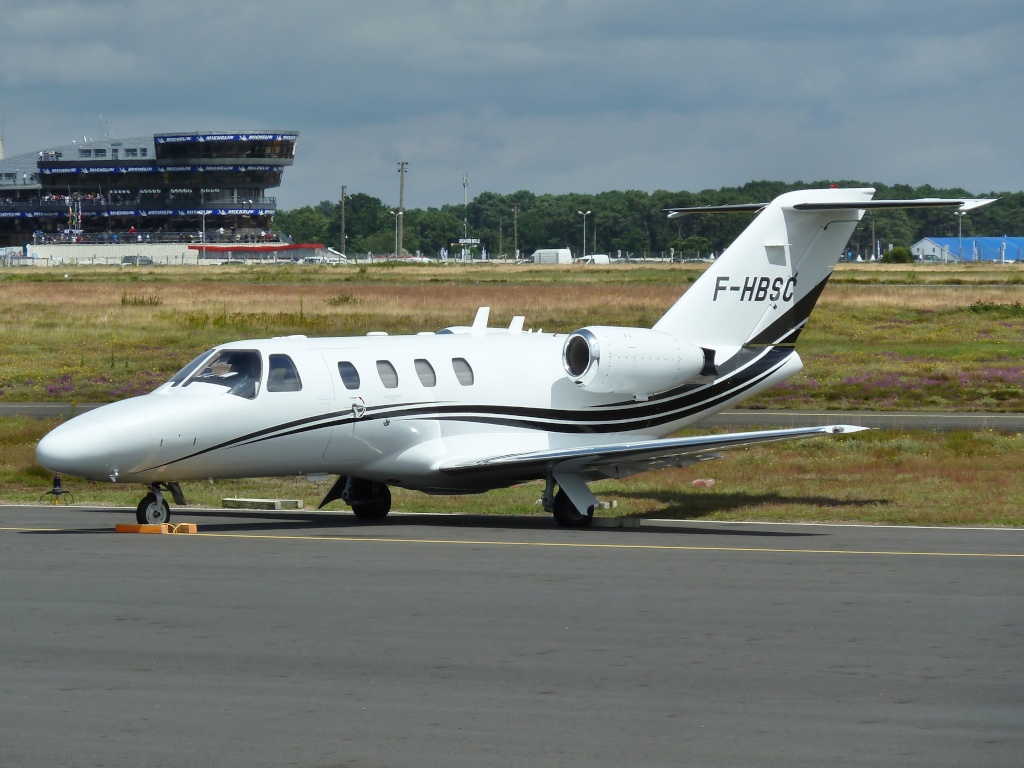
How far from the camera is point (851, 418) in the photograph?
120 ft

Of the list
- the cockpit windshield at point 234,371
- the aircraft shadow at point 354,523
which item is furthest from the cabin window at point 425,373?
the cockpit windshield at point 234,371

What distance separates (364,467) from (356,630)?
27.0ft

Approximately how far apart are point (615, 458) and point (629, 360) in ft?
7.40

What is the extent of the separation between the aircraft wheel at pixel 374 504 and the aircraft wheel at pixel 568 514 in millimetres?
2794

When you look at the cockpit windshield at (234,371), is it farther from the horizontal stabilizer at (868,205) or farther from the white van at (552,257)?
the white van at (552,257)

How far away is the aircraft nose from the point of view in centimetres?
1741

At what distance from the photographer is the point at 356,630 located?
12.1 meters

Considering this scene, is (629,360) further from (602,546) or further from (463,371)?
(602,546)

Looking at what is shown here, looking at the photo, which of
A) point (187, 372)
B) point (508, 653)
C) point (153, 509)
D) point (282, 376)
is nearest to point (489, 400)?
point (282, 376)

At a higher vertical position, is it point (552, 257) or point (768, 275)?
point (552, 257)

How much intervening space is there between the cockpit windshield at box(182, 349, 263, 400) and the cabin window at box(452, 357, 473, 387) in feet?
10.3

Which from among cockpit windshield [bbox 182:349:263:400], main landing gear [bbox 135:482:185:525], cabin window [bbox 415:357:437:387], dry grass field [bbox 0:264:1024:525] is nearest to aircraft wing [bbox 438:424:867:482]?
cabin window [bbox 415:357:437:387]

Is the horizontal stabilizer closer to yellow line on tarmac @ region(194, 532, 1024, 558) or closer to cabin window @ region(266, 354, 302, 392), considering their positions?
yellow line on tarmac @ region(194, 532, 1024, 558)

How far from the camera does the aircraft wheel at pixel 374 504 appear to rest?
2150cm
